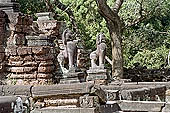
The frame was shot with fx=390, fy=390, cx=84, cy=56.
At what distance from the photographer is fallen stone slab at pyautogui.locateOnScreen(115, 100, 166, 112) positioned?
925cm

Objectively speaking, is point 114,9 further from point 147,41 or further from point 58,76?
point 147,41

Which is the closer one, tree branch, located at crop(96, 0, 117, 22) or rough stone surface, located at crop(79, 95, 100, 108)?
rough stone surface, located at crop(79, 95, 100, 108)

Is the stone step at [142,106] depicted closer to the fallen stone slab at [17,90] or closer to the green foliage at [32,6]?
the fallen stone slab at [17,90]

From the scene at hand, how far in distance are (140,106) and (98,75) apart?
4.70 m

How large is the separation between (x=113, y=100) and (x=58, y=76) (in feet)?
8.94

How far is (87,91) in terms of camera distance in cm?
744

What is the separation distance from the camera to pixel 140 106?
933 cm

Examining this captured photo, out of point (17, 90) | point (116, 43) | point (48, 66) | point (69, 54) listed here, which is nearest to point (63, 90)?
point (17, 90)

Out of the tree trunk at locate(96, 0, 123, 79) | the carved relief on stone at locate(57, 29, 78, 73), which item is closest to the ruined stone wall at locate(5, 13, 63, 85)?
the carved relief on stone at locate(57, 29, 78, 73)

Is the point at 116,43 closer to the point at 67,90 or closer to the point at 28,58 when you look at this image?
the point at 28,58

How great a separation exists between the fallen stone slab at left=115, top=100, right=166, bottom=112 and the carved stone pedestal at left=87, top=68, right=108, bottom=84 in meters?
4.35

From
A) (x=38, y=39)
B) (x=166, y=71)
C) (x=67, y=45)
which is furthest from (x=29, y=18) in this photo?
(x=166, y=71)

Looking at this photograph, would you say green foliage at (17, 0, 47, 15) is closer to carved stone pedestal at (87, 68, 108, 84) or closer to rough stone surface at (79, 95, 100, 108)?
carved stone pedestal at (87, 68, 108, 84)

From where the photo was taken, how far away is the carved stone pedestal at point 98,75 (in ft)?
45.4
